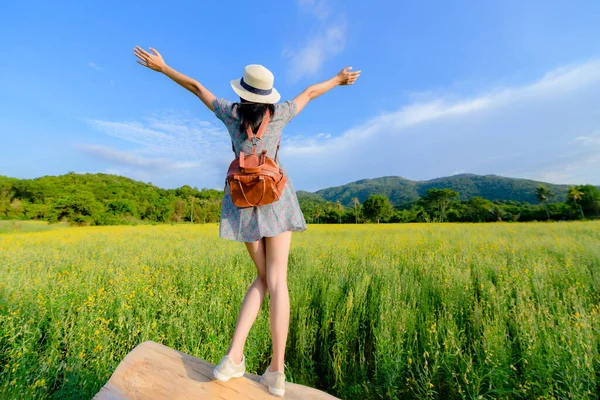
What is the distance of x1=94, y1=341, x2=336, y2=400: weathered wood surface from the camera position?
183 centimetres

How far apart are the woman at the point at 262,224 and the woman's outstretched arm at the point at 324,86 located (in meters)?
0.06

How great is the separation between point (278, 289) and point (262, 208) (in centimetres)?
61

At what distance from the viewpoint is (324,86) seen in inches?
97.6

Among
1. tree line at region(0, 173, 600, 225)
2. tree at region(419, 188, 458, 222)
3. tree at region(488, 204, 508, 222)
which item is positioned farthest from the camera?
tree at region(419, 188, 458, 222)

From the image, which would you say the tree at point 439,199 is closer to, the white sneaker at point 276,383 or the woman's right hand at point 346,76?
the woman's right hand at point 346,76

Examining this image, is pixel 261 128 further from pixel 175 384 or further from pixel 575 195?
pixel 575 195

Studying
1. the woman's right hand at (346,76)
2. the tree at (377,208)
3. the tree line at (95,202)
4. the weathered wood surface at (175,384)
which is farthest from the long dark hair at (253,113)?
Result: the tree at (377,208)

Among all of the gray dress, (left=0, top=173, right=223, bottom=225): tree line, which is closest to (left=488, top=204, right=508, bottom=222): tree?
(left=0, top=173, right=223, bottom=225): tree line

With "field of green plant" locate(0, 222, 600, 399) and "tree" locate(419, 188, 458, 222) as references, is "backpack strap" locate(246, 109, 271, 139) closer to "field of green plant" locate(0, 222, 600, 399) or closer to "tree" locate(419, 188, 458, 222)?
"field of green plant" locate(0, 222, 600, 399)

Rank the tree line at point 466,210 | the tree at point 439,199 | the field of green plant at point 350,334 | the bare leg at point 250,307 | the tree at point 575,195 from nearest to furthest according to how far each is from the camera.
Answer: the bare leg at point 250,307 → the field of green plant at point 350,334 → the tree line at point 466,210 → the tree at point 575,195 → the tree at point 439,199

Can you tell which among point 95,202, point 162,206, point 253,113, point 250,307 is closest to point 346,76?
point 253,113

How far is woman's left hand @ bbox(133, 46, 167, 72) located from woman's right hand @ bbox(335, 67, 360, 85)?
153cm

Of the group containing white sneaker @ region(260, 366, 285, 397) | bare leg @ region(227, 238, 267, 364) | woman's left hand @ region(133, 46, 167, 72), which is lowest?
white sneaker @ region(260, 366, 285, 397)

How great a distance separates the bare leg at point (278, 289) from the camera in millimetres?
2029
